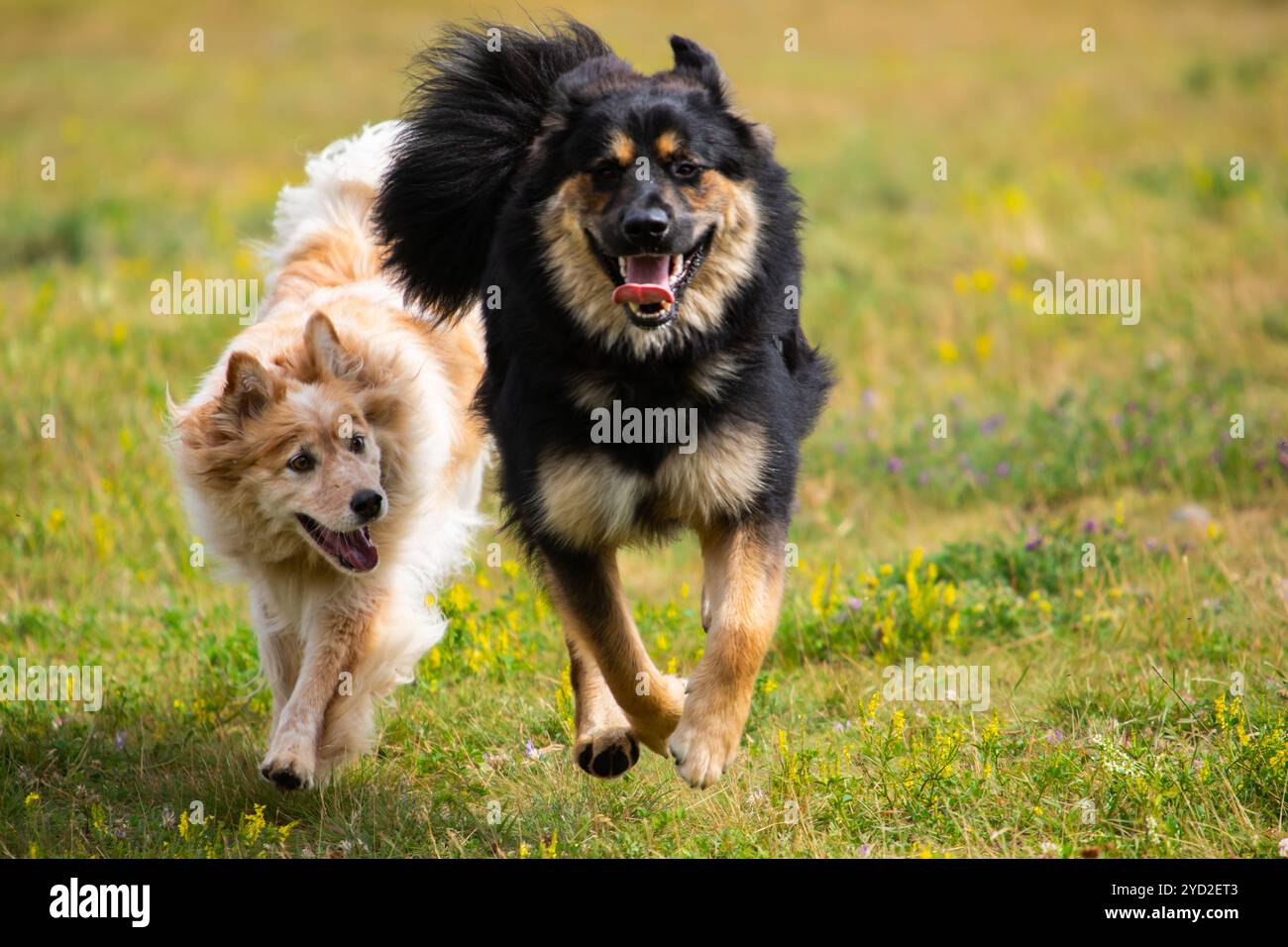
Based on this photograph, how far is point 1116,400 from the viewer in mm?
8359

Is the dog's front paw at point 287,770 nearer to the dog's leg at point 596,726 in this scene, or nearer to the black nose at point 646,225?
the dog's leg at point 596,726

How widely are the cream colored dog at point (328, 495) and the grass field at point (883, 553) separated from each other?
0.84 feet

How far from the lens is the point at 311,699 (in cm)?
492

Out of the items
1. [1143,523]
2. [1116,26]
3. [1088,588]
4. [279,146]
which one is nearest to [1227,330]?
[1143,523]

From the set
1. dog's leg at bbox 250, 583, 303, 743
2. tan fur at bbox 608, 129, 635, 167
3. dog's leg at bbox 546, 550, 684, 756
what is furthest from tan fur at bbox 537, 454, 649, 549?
dog's leg at bbox 250, 583, 303, 743

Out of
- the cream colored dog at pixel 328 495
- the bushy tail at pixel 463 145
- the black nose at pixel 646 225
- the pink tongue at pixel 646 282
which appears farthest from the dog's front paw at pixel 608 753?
the bushy tail at pixel 463 145

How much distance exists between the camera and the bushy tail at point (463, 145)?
4.83 m

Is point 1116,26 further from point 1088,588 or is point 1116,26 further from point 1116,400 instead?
point 1088,588

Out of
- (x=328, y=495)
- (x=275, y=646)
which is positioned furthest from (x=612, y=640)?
(x=275, y=646)

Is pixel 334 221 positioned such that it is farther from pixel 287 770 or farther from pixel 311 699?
pixel 287 770

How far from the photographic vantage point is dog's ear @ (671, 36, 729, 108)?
14.3 ft

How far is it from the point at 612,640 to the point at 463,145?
183 cm

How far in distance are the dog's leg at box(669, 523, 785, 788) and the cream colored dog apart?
133cm

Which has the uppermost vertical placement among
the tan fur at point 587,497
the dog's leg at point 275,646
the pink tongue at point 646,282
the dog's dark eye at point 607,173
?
the dog's dark eye at point 607,173
